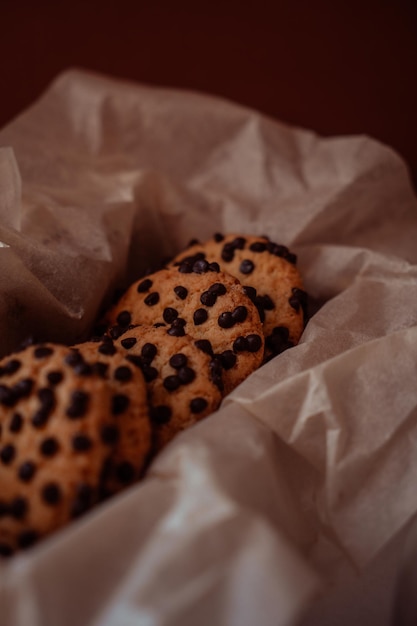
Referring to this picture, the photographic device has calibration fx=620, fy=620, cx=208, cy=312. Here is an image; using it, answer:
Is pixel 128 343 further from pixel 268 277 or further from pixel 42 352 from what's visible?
pixel 268 277

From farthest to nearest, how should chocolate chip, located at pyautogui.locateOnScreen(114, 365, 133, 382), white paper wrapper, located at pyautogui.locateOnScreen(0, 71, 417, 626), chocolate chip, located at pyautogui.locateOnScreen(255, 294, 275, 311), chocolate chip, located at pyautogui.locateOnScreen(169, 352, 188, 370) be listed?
chocolate chip, located at pyautogui.locateOnScreen(255, 294, 275, 311) → chocolate chip, located at pyautogui.locateOnScreen(169, 352, 188, 370) → chocolate chip, located at pyautogui.locateOnScreen(114, 365, 133, 382) → white paper wrapper, located at pyautogui.locateOnScreen(0, 71, 417, 626)

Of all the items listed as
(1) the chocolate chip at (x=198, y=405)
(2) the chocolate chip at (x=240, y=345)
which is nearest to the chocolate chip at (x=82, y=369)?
(1) the chocolate chip at (x=198, y=405)

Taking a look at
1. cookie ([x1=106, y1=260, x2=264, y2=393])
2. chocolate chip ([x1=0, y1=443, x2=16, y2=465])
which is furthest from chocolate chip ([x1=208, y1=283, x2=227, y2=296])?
chocolate chip ([x1=0, y1=443, x2=16, y2=465])

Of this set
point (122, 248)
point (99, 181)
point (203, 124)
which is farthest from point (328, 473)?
point (203, 124)

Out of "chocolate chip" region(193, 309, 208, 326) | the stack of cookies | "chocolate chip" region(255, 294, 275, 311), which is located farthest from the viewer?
"chocolate chip" region(255, 294, 275, 311)

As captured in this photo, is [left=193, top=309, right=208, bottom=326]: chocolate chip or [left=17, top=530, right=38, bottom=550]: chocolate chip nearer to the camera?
[left=17, top=530, right=38, bottom=550]: chocolate chip

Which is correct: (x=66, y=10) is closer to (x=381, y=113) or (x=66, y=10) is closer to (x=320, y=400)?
(x=381, y=113)

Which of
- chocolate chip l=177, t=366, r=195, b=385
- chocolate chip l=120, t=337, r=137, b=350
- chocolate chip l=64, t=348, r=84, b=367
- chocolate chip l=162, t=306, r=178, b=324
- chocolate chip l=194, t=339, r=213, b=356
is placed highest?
chocolate chip l=64, t=348, r=84, b=367

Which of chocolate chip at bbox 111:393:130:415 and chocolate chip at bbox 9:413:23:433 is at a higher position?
chocolate chip at bbox 9:413:23:433

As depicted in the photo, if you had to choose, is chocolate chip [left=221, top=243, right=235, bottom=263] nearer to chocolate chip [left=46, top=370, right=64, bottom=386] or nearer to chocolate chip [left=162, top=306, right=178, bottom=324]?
chocolate chip [left=162, top=306, right=178, bottom=324]
